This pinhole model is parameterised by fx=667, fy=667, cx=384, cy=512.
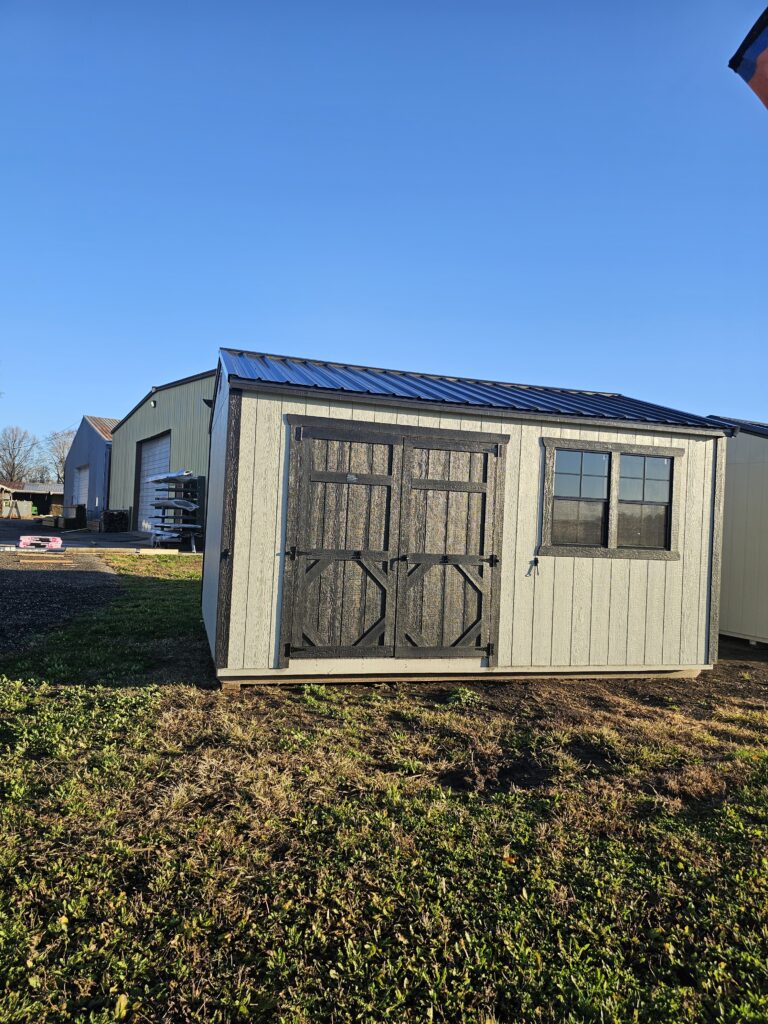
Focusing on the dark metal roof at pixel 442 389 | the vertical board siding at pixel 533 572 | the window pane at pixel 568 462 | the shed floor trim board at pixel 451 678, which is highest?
the dark metal roof at pixel 442 389

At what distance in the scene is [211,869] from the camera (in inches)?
106

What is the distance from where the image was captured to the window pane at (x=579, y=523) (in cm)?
624

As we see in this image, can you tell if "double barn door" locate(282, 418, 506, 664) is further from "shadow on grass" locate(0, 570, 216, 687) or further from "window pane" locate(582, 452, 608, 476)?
"shadow on grass" locate(0, 570, 216, 687)

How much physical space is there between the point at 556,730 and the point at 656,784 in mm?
971

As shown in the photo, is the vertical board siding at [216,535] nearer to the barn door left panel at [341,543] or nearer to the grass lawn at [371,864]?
the barn door left panel at [341,543]

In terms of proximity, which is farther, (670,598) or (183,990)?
(670,598)

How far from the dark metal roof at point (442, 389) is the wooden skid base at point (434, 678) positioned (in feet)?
7.98

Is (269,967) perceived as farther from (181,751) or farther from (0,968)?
(181,751)

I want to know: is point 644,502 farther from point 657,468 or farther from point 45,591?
point 45,591

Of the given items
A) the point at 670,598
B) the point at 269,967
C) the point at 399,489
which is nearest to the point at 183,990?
the point at 269,967

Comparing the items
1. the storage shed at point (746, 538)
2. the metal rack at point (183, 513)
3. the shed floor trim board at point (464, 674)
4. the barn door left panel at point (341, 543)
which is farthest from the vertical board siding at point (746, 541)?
the metal rack at point (183, 513)

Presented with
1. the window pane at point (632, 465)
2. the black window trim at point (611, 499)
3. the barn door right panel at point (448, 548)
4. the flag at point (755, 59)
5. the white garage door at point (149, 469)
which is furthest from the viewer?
the white garage door at point (149, 469)

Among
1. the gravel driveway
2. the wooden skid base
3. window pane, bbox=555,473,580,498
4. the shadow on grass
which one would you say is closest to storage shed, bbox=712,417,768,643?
the wooden skid base

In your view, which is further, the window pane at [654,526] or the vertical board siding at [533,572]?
the window pane at [654,526]
